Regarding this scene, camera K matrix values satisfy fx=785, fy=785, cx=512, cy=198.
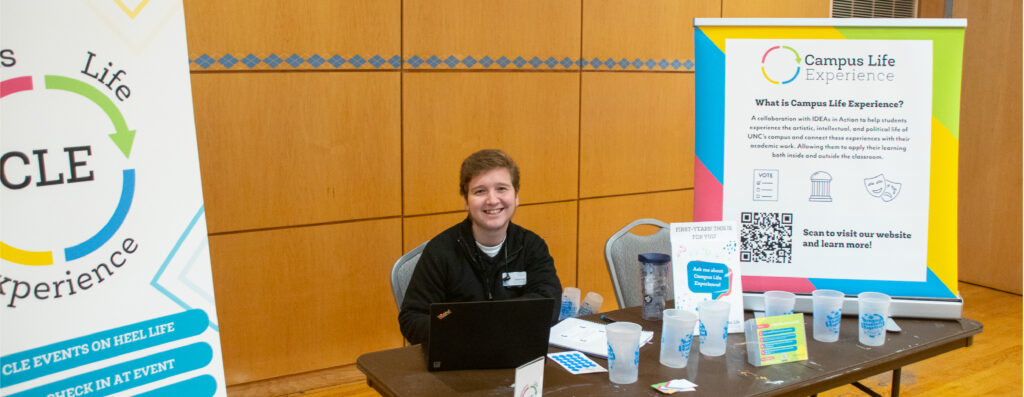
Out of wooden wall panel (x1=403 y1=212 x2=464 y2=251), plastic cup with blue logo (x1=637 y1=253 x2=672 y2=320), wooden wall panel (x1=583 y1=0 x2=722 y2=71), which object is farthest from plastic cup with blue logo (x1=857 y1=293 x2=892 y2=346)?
wooden wall panel (x1=583 y1=0 x2=722 y2=71)

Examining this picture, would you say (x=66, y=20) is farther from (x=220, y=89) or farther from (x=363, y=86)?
(x=363, y=86)

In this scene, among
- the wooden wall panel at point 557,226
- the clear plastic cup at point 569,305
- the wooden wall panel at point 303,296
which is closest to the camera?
the clear plastic cup at point 569,305

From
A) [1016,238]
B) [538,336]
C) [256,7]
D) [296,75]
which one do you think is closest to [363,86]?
[296,75]

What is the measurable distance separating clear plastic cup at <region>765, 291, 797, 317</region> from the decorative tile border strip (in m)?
2.22

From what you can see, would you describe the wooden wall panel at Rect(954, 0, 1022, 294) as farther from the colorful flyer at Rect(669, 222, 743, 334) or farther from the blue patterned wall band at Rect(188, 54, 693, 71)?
the colorful flyer at Rect(669, 222, 743, 334)

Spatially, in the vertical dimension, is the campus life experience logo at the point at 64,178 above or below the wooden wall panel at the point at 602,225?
above

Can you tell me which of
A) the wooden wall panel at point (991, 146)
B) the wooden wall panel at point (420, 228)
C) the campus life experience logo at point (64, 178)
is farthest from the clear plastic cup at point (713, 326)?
the wooden wall panel at point (991, 146)

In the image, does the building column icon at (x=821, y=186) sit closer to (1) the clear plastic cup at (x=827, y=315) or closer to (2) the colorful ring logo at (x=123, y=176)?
(1) the clear plastic cup at (x=827, y=315)

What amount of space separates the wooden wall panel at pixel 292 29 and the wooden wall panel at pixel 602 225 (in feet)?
5.06

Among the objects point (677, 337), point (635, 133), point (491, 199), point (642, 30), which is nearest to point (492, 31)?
point (642, 30)

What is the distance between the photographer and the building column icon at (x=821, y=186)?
242 centimetres

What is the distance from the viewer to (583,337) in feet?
7.13

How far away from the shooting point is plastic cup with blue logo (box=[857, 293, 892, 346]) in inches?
85.3

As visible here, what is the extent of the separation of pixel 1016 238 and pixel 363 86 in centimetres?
466
